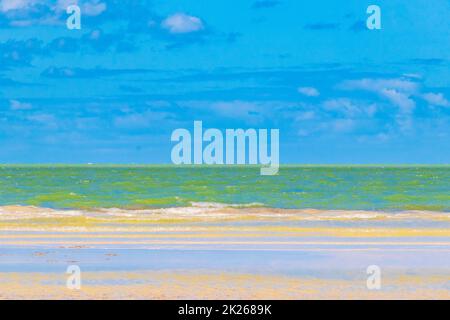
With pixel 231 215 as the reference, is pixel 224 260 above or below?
below

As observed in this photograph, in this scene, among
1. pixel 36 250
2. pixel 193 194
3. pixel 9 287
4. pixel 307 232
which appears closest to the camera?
pixel 9 287

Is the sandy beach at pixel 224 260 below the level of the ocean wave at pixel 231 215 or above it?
below

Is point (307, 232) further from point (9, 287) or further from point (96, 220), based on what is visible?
point (9, 287)

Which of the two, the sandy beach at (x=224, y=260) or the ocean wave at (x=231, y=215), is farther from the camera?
the ocean wave at (x=231, y=215)

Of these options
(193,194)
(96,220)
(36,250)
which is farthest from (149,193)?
(36,250)

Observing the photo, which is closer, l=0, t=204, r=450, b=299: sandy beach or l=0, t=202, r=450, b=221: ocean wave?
l=0, t=204, r=450, b=299: sandy beach

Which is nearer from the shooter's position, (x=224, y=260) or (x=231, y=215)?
(x=224, y=260)

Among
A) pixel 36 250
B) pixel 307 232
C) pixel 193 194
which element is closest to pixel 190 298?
pixel 36 250

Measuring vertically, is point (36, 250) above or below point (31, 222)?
below

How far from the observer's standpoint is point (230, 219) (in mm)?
38594
